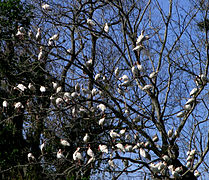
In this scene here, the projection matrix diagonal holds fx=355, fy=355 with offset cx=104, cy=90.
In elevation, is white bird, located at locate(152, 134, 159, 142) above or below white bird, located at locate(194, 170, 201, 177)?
above

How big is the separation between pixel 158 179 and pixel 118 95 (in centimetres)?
127

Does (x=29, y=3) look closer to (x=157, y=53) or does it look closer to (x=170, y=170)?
(x=157, y=53)

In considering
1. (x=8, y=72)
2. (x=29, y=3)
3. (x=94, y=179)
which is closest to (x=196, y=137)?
(x=94, y=179)

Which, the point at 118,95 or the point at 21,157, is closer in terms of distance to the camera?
the point at 118,95

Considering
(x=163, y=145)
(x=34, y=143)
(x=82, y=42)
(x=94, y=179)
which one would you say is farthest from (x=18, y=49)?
(x=163, y=145)

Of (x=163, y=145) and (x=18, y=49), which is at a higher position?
(x=18, y=49)

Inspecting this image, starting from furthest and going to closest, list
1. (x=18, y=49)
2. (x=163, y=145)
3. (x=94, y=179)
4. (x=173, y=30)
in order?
(x=18, y=49), (x=94, y=179), (x=173, y=30), (x=163, y=145)

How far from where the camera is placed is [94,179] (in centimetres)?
712

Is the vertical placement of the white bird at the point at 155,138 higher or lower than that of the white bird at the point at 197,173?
higher

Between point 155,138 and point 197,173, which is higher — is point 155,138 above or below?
above

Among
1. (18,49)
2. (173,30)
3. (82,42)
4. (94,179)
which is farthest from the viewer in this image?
(18,49)

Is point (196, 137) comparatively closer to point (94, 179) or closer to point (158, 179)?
point (158, 179)

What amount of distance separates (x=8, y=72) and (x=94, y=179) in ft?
9.60

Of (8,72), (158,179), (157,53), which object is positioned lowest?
(158,179)
